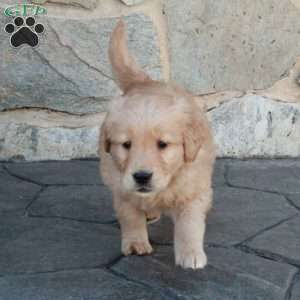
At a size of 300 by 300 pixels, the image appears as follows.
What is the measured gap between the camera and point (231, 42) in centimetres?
457

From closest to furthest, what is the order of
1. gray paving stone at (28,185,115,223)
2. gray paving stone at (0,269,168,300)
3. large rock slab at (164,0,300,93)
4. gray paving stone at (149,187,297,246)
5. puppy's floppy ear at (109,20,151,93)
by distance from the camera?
gray paving stone at (0,269,168,300)
gray paving stone at (149,187,297,246)
puppy's floppy ear at (109,20,151,93)
gray paving stone at (28,185,115,223)
large rock slab at (164,0,300,93)

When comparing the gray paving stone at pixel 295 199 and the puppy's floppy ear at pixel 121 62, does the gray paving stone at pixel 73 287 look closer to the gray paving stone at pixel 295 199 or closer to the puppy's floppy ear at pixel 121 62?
the puppy's floppy ear at pixel 121 62

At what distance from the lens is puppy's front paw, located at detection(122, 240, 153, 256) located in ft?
9.47

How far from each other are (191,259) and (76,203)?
1091 millimetres


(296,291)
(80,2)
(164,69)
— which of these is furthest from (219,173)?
(296,291)

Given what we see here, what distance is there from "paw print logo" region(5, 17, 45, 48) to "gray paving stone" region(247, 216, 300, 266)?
6.67ft

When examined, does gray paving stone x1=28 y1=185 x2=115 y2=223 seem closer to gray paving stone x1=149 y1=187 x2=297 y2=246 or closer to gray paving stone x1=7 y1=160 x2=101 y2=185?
gray paving stone x1=7 y1=160 x2=101 y2=185

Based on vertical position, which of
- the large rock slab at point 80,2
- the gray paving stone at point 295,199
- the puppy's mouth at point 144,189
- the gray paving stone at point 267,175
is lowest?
the gray paving stone at point 295,199

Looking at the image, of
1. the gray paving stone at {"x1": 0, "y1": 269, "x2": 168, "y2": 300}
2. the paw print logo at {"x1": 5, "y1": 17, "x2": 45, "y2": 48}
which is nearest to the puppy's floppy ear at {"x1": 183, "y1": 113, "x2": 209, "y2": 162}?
the gray paving stone at {"x1": 0, "y1": 269, "x2": 168, "y2": 300}

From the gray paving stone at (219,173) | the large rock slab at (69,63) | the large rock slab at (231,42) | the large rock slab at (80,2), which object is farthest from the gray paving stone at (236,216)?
the large rock slab at (80,2)

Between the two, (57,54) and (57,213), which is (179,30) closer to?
(57,54)

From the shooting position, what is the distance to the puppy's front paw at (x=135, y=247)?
289 cm

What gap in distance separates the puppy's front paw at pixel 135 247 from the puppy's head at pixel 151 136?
0.21 m

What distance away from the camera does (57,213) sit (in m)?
3.51
